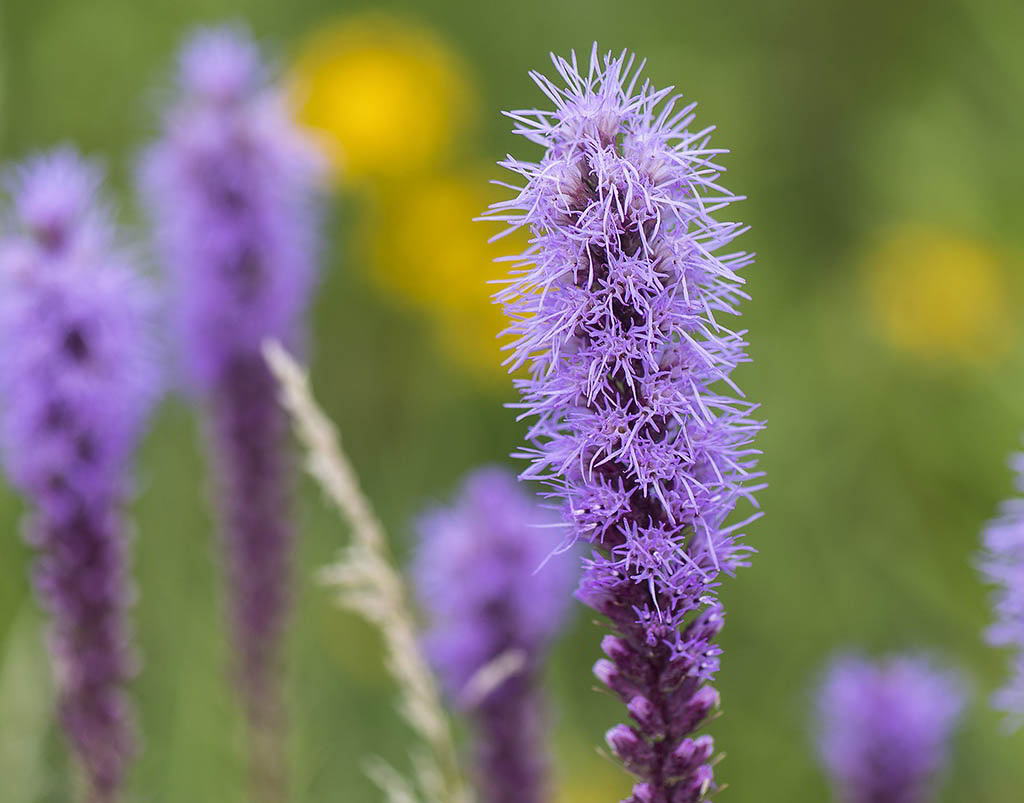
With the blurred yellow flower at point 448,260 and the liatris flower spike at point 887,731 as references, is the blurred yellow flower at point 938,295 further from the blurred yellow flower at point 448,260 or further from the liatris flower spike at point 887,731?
the liatris flower spike at point 887,731

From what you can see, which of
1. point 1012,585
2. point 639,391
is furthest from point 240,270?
point 639,391

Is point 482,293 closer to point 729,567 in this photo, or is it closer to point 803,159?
point 803,159

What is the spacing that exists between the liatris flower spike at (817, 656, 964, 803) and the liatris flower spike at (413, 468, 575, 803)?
672 millimetres

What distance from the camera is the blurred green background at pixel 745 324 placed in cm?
476

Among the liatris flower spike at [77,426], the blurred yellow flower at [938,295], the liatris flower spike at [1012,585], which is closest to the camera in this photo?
the liatris flower spike at [1012,585]

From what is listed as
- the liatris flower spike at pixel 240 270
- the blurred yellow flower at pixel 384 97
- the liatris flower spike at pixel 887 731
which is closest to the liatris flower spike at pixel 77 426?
the liatris flower spike at pixel 240 270

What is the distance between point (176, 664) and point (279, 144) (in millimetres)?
1913

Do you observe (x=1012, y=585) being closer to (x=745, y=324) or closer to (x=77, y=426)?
(x=77, y=426)

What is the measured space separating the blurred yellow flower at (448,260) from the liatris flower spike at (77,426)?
285cm

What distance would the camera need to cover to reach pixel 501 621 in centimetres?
326

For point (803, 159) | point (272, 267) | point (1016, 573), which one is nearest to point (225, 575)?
point (272, 267)

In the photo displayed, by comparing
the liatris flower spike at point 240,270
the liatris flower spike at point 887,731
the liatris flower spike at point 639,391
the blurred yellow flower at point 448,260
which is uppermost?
the blurred yellow flower at point 448,260

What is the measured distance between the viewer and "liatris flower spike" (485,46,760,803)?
1.66 metres

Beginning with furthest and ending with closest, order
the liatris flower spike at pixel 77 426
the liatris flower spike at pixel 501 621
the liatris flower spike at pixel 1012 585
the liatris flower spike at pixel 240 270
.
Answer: the liatris flower spike at pixel 240 270, the liatris flower spike at pixel 501 621, the liatris flower spike at pixel 77 426, the liatris flower spike at pixel 1012 585
